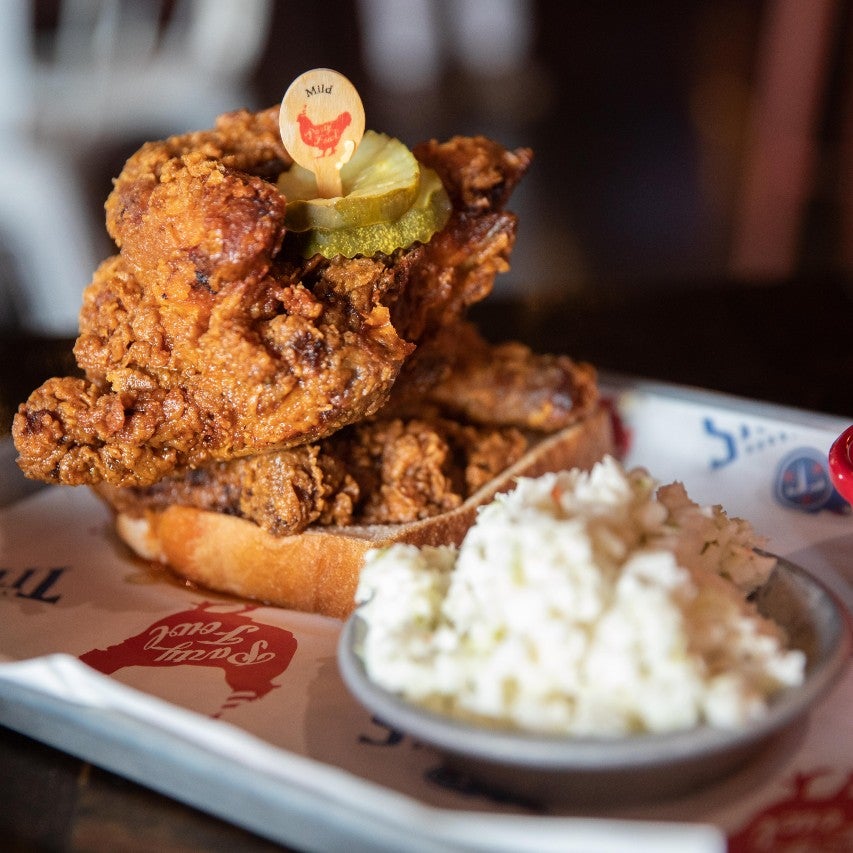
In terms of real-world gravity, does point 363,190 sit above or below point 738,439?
above

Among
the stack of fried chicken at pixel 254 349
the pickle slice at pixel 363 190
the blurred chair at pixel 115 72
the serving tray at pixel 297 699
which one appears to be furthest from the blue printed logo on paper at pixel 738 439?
the blurred chair at pixel 115 72

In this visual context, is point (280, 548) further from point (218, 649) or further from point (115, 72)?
point (115, 72)

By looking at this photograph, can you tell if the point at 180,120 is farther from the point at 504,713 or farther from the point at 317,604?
the point at 504,713

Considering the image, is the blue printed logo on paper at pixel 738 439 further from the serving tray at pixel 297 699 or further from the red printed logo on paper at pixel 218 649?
the red printed logo on paper at pixel 218 649

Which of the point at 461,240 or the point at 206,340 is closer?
the point at 206,340

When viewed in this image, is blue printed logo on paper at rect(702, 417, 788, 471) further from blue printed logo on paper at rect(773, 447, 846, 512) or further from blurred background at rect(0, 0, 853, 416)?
blurred background at rect(0, 0, 853, 416)

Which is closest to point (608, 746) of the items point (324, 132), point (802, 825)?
point (802, 825)
